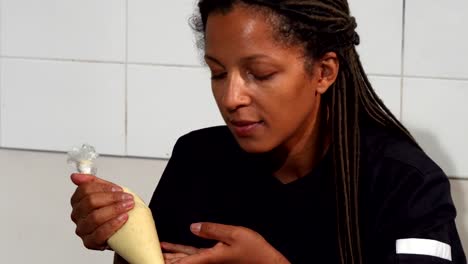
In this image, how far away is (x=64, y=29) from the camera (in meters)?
1.85

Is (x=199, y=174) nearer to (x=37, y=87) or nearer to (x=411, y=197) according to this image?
(x=411, y=197)

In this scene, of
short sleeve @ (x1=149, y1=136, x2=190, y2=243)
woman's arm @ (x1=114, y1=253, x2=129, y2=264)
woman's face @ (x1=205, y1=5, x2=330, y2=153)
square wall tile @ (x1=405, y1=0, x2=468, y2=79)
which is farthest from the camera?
square wall tile @ (x1=405, y1=0, x2=468, y2=79)

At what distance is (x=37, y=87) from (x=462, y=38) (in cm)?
97

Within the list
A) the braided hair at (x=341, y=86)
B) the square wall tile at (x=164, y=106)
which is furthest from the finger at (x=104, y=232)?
the square wall tile at (x=164, y=106)

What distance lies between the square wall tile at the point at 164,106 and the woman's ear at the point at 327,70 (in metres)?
0.70

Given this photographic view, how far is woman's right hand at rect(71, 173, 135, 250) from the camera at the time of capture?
1.06m

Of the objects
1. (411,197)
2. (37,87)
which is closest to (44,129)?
(37,87)

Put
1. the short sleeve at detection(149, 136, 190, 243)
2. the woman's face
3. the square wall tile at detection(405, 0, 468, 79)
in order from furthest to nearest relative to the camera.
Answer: the square wall tile at detection(405, 0, 468, 79)
the short sleeve at detection(149, 136, 190, 243)
the woman's face

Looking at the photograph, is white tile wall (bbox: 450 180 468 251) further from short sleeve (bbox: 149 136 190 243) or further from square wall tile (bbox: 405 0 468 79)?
short sleeve (bbox: 149 136 190 243)

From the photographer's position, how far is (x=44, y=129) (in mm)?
1896

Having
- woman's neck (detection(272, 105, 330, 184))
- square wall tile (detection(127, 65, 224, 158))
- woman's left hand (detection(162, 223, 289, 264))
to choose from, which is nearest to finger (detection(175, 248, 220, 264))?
woman's left hand (detection(162, 223, 289, 264))

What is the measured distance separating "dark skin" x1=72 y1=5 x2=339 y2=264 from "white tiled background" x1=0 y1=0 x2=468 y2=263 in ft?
2.21

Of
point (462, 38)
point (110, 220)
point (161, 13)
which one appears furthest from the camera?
point (161, 13)

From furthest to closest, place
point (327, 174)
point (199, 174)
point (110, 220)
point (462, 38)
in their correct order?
point (462, 38)
point (199, 174)
point (327, 174)
point (110, 220)
